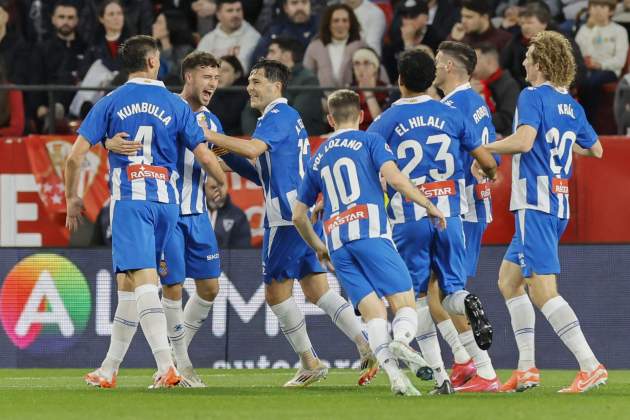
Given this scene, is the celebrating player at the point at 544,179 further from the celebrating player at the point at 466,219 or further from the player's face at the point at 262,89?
the player's face at the point at 262,89

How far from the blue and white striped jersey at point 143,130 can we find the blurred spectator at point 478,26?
6023 millimetres

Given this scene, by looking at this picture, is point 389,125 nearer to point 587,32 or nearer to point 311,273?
point 311,273

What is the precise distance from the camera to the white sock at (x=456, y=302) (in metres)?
9.74

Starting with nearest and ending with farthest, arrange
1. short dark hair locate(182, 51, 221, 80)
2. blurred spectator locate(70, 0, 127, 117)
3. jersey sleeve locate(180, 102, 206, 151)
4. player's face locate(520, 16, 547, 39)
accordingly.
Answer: jersey sleeve locate(180, 102, 206, 151) < short dark hair locate(182, 51, 221, 80) < player's face locate(520, 16, 547, 39) < blurred spectator locate(70, 0, 127, 117)

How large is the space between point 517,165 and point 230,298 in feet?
14.2

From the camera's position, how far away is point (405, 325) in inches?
354

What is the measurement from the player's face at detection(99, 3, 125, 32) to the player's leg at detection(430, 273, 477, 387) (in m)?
7.47

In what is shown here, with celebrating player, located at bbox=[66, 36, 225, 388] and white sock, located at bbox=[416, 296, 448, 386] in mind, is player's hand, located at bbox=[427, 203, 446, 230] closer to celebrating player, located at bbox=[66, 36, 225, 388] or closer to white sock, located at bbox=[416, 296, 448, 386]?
white sock, located at bbox=[416, 296, 448, 386]

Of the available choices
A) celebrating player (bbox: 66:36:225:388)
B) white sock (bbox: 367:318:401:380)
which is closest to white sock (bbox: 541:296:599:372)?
white sock (bbox: 367:318:401:380)

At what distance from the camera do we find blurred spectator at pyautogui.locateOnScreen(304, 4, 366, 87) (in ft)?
51.6

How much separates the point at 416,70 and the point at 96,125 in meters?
2.20

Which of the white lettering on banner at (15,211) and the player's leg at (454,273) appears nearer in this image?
the player's leg at (454,273)

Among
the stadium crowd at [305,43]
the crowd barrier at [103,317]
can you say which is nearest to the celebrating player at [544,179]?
the crowd barrier at [103,317]

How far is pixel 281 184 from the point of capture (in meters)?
10.7
